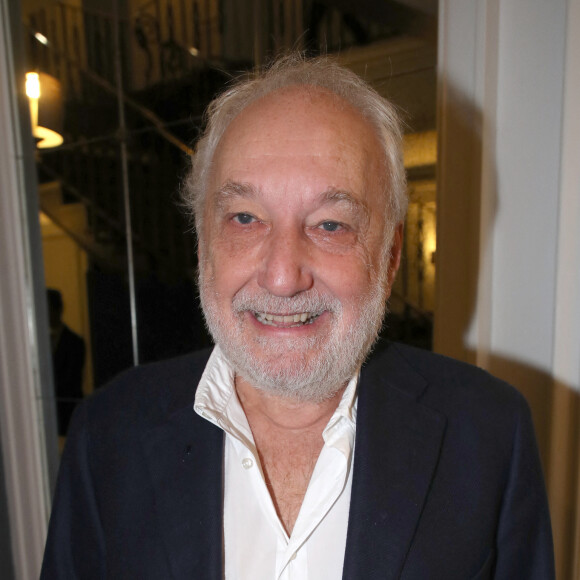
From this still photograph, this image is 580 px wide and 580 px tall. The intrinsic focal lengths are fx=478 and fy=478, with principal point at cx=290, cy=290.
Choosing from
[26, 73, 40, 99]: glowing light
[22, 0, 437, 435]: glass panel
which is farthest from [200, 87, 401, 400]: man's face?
[26, 73, 40, 99]: glowing light

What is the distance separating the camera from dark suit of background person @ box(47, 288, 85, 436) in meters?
1.82

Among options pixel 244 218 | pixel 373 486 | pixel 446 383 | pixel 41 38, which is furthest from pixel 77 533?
pixel 41 38

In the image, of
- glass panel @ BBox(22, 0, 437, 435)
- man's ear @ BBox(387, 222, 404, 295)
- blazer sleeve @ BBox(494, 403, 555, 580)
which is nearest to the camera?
blazer sleeve @ BBox(494, 403, 555, 580)

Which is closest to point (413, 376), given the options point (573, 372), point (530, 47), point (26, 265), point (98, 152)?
point (573, 372)

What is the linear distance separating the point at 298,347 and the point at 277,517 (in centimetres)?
30

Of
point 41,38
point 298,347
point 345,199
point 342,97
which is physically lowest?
point 298,347

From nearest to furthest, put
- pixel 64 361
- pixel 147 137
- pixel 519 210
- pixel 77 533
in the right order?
pixel 77 533 < pixel 519 210 < pixel 64 361 < pixel 147 137

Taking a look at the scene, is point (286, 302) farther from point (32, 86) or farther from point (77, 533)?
point (32, 86)

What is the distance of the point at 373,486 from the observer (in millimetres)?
837

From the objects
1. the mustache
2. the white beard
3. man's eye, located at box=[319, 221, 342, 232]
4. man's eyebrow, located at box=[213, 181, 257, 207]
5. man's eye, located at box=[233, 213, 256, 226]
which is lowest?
the white beard

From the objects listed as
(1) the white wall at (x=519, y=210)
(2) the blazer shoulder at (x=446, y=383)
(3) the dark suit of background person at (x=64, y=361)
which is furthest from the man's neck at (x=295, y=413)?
(3) the dark suit of background person at (x=64, y=361)

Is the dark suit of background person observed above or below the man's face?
below

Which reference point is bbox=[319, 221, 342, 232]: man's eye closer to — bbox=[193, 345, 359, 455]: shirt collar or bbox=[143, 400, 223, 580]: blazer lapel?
bbox=[193, 345, 359, 455]: shirt collar

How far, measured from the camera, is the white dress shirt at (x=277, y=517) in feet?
2.73
